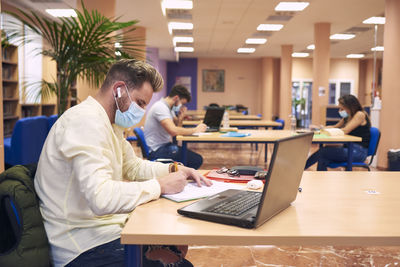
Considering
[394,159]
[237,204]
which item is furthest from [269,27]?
[237,204]

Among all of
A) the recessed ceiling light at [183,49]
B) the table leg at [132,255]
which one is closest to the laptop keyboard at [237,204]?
the table leg at [132,255]

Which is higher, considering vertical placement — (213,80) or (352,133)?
(213,80)

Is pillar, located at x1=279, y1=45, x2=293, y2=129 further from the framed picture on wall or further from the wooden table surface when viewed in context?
the wooden table surface

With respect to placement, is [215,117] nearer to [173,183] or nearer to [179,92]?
[179,92]

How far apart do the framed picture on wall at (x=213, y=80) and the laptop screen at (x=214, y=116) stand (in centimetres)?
1267

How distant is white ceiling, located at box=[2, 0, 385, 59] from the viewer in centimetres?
759

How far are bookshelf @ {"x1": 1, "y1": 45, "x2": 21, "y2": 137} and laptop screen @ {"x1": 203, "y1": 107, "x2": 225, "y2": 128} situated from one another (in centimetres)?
463

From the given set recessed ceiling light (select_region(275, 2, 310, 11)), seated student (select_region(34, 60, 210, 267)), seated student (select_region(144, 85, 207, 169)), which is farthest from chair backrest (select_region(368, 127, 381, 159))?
recessed ceiling light (select_region(275, 2, 310, 11))

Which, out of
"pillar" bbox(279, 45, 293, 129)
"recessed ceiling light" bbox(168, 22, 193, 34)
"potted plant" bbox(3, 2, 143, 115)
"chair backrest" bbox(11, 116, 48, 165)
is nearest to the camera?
"potted plant" bbox(3, 2, 143, 115)

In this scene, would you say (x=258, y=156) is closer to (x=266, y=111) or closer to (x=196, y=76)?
(x=266, y=111)

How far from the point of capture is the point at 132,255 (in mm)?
1063

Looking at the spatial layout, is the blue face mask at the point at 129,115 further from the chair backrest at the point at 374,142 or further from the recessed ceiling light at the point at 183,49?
the recessed ceiling light at the point at 183,49

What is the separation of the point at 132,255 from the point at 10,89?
743cm

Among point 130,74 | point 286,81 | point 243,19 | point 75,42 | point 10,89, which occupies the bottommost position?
point 130,74
